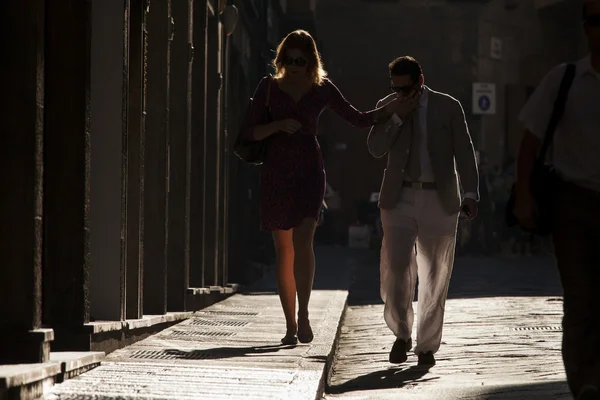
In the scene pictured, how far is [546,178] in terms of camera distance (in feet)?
20.3

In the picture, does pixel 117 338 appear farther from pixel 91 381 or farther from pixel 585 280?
pixel 585 280

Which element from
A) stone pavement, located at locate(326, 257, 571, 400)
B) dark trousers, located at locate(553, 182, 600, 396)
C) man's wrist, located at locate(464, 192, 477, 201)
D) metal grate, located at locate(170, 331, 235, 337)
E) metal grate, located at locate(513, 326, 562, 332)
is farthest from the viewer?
metal grate, located at locate(513, 326, 562, 332)

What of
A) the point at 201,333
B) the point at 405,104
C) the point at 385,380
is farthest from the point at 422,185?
the point at 201,333

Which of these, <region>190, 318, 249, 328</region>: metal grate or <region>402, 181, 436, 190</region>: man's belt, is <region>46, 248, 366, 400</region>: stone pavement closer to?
<region>190, 318, 249, 328</region>: metal grate

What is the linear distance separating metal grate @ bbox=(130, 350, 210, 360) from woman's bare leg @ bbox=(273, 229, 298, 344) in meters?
0.76

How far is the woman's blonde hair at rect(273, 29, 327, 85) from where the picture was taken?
9078 millimetres

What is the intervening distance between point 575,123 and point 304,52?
3182mm

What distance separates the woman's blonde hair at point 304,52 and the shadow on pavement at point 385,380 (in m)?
1.78

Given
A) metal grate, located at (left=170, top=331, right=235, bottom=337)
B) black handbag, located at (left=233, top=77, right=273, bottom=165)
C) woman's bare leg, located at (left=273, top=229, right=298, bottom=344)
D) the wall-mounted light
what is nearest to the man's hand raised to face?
black handbag, located at (left=233, top=77, right=273, bottom=165)

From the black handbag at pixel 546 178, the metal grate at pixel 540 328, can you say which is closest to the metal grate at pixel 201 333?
the metal grate at pixel 540 328

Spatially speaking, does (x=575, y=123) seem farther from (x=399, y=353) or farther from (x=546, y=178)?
(x=399, y=353)

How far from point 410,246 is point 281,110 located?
1.13 meters

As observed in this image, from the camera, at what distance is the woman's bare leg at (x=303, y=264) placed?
9.14 m

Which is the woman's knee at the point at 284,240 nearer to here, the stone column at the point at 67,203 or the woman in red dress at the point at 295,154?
the woman in red dress at the point at 295,154
